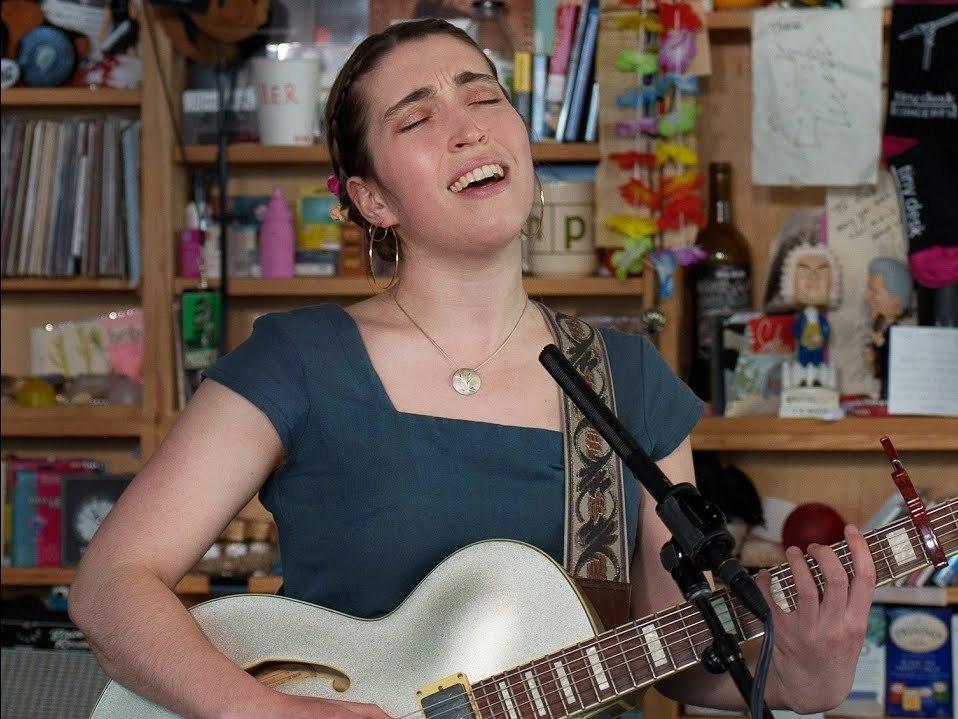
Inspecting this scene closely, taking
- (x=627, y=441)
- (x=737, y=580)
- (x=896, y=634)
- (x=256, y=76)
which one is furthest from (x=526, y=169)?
(x=896, y=634)

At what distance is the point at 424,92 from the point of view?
4.79ft

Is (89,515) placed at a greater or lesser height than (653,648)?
lesser

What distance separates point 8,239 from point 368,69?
68.2 inches

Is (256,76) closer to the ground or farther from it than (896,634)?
farther from it

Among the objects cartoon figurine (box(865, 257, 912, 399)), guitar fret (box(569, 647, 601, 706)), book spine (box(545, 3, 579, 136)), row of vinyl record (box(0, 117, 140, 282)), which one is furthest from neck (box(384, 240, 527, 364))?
row of vinyl record (box(0, 117, 140, 282))

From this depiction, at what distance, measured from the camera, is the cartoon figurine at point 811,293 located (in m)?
2.74

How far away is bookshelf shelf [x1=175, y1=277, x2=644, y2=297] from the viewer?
2777 mm

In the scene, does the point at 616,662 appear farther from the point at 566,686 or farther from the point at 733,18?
the point at 733,18

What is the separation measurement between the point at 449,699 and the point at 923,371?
174 centimetres

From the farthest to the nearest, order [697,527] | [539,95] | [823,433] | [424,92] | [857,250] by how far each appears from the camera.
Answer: [857,250] < [539,95] < [823,433] < [424,92] < [697,527]

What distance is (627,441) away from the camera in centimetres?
107

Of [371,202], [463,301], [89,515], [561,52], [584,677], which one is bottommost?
[89,515]

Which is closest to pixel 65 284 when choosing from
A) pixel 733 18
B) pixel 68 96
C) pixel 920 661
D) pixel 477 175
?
pixel 68 96

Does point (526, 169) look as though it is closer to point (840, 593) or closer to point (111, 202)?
point (840, 593)
